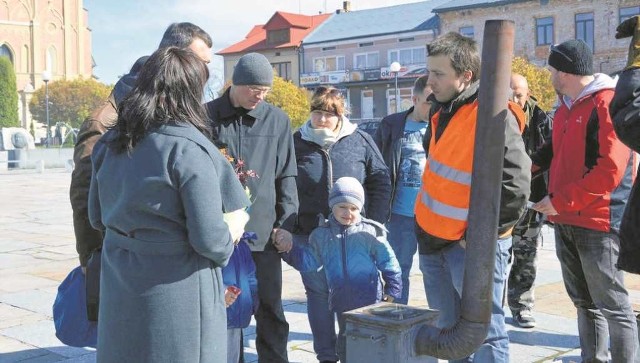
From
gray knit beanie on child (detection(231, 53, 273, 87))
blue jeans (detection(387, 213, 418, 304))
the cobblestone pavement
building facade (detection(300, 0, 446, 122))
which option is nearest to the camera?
gray knit beanie on child (detection(231, 53, 273, 87))

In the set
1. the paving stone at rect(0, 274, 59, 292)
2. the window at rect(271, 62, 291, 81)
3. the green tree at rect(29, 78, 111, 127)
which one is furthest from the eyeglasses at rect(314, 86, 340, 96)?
the green tree at rect(29, 78, 111, 127)

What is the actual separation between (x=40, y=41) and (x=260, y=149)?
85.2 meters

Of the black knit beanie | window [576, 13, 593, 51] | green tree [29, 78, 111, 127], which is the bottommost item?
the black knit beanie

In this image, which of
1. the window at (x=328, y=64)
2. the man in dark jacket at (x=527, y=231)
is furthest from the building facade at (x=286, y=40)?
the man in dark jacket at (x=527, y=231)

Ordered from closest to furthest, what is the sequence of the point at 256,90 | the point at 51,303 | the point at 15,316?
the point at 256,90 → the point at 15,316 → the point at 51,303

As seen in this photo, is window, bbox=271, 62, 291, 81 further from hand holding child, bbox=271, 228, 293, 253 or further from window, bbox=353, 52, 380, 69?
hand holding child, bbox=271, 228, 293, 253

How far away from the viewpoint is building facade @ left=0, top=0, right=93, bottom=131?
80.7 metres

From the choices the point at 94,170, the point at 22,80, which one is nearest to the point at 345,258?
the point at 94,170

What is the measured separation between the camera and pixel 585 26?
152ft

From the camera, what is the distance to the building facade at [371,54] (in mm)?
58031

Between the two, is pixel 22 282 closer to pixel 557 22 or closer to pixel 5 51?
pixel 557 22

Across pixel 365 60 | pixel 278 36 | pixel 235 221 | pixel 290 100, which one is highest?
pixel 278 36

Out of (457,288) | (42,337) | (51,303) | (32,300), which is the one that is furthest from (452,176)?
(32,300)

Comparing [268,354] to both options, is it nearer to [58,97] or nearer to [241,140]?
[241,140]
